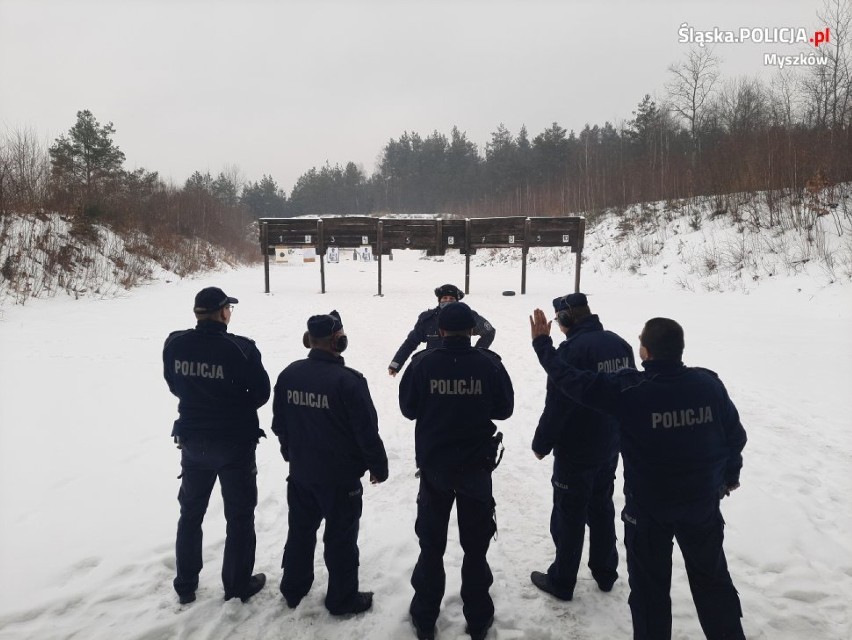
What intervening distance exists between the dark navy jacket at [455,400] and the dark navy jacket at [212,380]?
1057mm

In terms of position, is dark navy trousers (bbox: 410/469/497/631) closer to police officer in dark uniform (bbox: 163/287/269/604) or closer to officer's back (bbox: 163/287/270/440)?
police officer in dark uniform (bbox: 163/287/269/604)

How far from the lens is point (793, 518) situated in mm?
4059

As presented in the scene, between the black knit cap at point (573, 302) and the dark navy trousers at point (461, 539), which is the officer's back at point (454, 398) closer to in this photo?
the dark navy trousers at point (461, 539)

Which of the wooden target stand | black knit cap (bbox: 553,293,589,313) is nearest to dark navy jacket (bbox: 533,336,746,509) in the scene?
black knit cap (bbox: 553,293,589,313)

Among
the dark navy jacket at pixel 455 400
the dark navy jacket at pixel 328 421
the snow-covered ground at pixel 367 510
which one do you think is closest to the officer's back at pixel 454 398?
the dark navy jacket at pixel 455 400

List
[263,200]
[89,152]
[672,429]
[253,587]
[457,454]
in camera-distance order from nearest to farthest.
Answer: [672,429]
[457,454]
[253,587]
[89,152]
[263,200]

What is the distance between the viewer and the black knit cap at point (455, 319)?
9.49ft

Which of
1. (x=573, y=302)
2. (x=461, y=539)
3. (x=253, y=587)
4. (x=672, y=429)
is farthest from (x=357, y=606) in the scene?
(x=573, y=302)

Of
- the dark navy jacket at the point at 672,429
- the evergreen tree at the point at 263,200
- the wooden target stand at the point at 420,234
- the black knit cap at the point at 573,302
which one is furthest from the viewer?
the evergreen tree at the point at 263,200

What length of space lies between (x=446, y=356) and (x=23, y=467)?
4.85 metres

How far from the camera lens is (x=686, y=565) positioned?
2555 mm

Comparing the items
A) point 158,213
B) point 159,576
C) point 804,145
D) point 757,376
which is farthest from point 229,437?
point 158,213

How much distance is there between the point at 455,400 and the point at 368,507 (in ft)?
6.97

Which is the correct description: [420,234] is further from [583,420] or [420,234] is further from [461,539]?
[461,539]
